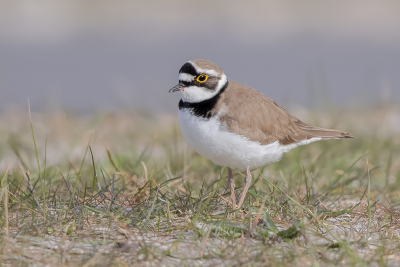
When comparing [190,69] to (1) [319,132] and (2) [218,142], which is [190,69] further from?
(1) [319,132]

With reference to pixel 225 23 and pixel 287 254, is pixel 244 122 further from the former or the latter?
pixel 225 23

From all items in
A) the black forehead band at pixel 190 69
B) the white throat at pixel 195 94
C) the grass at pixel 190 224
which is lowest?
the grass at pixel 190 224

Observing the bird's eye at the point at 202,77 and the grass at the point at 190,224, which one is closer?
the grass at the point at 190,224

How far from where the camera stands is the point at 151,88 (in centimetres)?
745

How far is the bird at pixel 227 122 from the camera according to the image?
408 cm

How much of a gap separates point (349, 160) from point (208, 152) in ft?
6.67

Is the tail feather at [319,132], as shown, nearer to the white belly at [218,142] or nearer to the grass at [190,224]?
the grass at [190,224]

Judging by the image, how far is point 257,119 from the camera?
14.2 ft

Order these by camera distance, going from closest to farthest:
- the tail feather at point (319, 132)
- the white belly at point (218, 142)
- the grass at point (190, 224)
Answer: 1. the grass at point (190, 224)
2. the white belly at point (218, 142)
3. the tail feather at point (319, 132)

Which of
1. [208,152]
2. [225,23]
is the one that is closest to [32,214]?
[208,152]

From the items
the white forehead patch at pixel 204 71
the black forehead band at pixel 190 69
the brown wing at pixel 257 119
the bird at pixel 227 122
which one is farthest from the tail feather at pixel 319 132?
the black forehead band at pixel 190 69

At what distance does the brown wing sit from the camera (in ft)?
13.7

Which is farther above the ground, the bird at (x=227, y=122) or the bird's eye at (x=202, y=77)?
the bird's eye at (x=202, y=77)

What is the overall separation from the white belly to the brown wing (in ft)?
0.19
